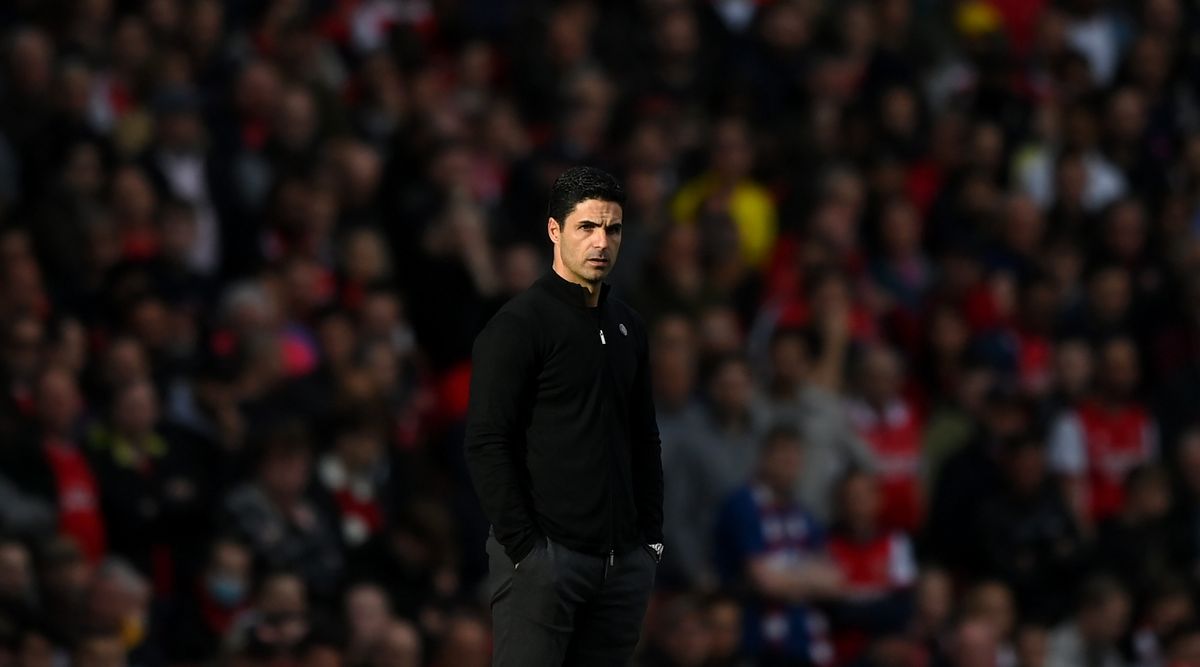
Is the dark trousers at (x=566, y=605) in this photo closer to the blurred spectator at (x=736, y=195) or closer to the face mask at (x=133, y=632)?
the face mask at (x=133, y=632)

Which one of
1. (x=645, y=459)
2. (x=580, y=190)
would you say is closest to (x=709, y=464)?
(x=645, y=459)

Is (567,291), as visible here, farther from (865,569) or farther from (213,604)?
(865,569)

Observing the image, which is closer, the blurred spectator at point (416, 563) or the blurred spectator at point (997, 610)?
the blurred spectator at point (416, 563)

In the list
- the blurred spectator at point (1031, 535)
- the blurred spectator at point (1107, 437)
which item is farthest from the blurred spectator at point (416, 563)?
the blurred spectator at point (1107, 437)

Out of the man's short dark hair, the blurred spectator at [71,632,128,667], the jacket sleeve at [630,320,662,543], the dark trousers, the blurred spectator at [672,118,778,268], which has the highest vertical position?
the man's short dark hair

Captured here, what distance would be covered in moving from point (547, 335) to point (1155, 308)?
8.68 m

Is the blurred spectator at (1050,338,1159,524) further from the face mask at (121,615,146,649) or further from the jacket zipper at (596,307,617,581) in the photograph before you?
the jacket zipper at (596,307,617,581)

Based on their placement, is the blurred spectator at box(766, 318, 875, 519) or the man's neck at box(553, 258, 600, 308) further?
the blurred spectator at box(766, 318, 875, 519)

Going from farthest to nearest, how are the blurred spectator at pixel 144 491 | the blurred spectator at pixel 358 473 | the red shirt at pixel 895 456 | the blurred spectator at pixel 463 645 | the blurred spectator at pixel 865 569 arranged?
the red shirt at pixel 895 456 → the blurred spectator at pixel 865 569 → the blurred spectator at pixel 358 473 → the blurred spectator at pixel 144 491 → the blurred spectator at pixel 463 645

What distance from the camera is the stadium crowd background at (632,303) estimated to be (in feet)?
33.3

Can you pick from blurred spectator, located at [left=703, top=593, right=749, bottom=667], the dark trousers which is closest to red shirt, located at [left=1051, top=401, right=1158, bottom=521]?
blurred spectator, located at [left=703, top=593, right=749, bottom=667]

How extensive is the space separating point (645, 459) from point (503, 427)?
0.53 meters

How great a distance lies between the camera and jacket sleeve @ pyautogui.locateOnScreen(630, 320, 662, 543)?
20.8ft

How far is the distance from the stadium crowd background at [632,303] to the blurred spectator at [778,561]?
22mm
